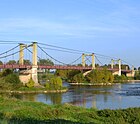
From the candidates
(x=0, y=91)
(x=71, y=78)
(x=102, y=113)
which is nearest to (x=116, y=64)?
(x=71, y=78)

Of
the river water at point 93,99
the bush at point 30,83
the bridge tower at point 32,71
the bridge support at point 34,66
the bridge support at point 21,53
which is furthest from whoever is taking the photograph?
the bridge support at point 21,53

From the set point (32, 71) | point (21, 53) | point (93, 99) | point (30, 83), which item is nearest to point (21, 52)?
point (21, 53)

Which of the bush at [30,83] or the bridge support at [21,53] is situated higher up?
the bridge support at [21,53]

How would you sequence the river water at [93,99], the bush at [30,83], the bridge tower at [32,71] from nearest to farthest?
1. the river water at [93,99]
2. the bush at [30,83]
3. the bridge tower at [32,71]

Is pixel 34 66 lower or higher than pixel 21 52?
lower

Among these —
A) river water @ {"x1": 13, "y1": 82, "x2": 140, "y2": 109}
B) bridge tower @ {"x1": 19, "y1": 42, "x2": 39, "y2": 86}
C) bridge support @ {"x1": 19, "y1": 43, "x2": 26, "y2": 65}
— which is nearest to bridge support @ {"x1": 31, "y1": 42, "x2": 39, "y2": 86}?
bridge tower @ {"x1": 19, "y1": 42, "x2": 39, "y2": 86}

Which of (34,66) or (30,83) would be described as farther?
(34,66)

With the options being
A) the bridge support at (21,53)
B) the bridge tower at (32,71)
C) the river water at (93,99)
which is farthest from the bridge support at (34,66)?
the river water at (93,99)

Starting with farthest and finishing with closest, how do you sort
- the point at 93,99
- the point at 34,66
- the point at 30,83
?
the point at 34,66 → the point at 30,83 → the point at 93,99

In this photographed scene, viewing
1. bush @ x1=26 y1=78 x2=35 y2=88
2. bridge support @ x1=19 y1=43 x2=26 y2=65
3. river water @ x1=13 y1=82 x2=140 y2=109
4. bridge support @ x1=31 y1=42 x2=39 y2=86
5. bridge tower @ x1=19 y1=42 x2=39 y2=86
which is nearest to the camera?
river water @ x1=13 y1=82 x2=140 y2=109

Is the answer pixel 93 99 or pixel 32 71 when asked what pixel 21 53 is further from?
pixel 93 99

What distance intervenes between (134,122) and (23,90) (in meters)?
41.7

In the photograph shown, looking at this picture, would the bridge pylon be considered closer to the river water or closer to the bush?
the bush

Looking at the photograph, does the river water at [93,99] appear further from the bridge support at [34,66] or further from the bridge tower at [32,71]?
the bridge support at [34,66]
